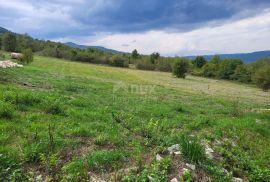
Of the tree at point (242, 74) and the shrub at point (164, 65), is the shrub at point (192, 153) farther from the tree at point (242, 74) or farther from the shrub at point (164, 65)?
the shrub at point (164, 65)

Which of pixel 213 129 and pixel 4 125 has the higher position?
pixel 4 125

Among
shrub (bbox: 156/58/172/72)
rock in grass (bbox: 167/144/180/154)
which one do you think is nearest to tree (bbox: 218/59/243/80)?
shrub (bbox: 156/58/172/72)

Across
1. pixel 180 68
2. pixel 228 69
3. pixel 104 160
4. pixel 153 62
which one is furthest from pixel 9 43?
pixel 104 160

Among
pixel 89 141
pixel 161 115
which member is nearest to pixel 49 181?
pixel 89 141

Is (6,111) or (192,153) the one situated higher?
(6,111)

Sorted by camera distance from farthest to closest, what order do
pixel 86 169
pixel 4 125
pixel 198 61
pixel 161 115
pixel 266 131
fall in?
pixel 198 61
pixel 161 115
pixel 266 131
pixel 4 125
pixel 86 169

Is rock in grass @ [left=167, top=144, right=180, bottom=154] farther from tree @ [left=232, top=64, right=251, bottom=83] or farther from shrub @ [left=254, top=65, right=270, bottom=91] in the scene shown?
tree @ [left=232, top=64, right=251, bottom=83]

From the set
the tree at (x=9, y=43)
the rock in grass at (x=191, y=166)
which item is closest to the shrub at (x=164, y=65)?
the tree at (x=9, y=43)

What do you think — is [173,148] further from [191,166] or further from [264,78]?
[264,78]

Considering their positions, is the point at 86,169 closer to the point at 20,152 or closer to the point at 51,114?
the point at 20,152

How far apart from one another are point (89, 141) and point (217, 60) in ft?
345

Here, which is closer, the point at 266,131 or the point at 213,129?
the point at 213,129

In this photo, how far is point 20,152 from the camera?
236 inches

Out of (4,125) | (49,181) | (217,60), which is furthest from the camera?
(217,60)
